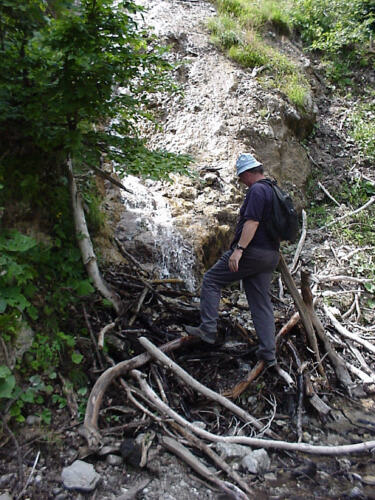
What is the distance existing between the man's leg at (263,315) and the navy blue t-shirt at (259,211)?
1.08 ft

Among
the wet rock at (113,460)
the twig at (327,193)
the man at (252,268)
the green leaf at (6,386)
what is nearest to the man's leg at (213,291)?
the man at (252,268)

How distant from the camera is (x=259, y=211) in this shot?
3725 mm

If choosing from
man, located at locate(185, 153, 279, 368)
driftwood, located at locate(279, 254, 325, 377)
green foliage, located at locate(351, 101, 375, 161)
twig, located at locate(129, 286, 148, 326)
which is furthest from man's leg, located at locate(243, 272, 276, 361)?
green foliage, located at locate(351, 101, 375, 161)

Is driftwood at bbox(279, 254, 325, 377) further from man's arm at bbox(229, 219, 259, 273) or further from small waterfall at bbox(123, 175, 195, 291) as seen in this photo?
small waterfall at bbox(123, 175, 195, 291)

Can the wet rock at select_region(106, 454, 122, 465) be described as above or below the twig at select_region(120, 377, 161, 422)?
below

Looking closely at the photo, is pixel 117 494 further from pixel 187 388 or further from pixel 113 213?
pixel 113 213

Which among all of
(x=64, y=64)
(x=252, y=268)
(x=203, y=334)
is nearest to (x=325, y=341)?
(x=252, y=268)

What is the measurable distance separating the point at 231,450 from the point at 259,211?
82.2 inches

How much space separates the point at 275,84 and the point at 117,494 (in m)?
9.17

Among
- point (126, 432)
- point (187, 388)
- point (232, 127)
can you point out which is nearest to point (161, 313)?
point (187, 388)

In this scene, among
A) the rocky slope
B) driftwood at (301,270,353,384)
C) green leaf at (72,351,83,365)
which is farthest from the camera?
the rocky slope

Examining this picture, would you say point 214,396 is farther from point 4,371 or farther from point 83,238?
point 83,238

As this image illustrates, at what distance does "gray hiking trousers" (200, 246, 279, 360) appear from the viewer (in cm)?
389

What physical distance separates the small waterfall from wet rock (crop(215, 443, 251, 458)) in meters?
2.64
